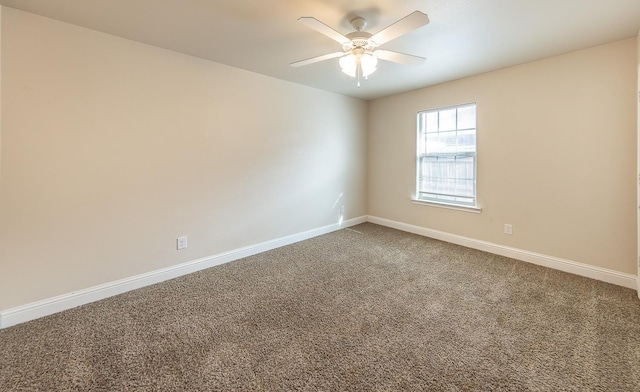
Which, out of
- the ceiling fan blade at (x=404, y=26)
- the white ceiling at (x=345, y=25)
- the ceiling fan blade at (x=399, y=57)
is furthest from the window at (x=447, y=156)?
the ceiling fan blade at (x=404, y=26)

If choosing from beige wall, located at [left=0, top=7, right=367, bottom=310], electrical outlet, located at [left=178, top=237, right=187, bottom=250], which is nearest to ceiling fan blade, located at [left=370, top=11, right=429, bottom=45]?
beige wall, located at [left=0, top=7, right=367, bottom=310]

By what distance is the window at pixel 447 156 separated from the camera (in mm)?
3861

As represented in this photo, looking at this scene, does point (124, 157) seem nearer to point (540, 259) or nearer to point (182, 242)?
point (182, 242)

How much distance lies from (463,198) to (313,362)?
328 cm

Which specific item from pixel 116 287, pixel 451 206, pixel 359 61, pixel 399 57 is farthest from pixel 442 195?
pixel 116 287

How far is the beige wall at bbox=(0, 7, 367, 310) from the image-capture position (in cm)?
212

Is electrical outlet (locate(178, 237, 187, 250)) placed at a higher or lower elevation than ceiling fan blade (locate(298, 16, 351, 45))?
lower

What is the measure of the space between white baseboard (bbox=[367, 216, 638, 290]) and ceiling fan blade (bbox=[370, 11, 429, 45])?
302 cm

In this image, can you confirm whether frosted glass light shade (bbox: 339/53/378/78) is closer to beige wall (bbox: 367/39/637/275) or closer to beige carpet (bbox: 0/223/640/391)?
beige carpet (bbox: 0/223/640/391)

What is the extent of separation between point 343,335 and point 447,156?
3.22 meters

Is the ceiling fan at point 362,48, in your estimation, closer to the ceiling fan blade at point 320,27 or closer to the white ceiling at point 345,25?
the ceiling fan blade at point 320,27

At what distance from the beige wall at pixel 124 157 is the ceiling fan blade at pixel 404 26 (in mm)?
1976

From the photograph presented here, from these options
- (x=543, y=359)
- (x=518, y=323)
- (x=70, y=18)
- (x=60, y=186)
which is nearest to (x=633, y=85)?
(x=518, y=323)

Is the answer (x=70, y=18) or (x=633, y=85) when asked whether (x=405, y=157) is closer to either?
(x=633, y=85)
